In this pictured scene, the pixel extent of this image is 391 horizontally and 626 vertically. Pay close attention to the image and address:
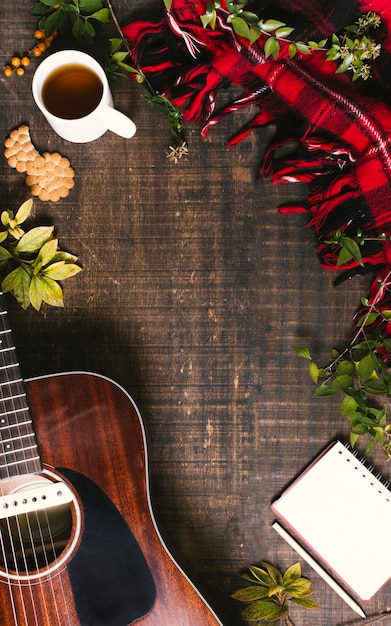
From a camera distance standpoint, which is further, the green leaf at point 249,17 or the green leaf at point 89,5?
the green leaf at point 89,5

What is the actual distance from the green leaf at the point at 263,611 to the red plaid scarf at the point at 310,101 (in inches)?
18.0

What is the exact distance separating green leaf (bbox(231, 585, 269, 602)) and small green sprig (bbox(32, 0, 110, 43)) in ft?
3.07

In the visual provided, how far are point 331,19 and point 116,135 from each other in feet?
1.24

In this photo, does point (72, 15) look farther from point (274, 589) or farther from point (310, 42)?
point (274, 589)

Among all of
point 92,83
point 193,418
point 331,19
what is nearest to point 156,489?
point 193,418

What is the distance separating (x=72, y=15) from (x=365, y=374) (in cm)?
74

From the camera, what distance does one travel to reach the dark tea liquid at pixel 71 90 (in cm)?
86

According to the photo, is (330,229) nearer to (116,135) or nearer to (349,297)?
(349,297)

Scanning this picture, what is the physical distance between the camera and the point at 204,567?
3.11ft

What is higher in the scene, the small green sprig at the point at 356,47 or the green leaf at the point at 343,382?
the small green sprig at the point at 356,47

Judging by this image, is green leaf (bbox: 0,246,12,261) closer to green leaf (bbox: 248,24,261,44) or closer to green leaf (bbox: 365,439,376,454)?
green leaf (bbox: 248,24,261,44)

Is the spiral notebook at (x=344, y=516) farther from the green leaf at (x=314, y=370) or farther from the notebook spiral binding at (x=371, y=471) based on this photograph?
the green leaf at (x=314, y=370)

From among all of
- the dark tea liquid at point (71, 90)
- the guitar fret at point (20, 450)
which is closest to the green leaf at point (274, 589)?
the guitar fret at point (20, 450)

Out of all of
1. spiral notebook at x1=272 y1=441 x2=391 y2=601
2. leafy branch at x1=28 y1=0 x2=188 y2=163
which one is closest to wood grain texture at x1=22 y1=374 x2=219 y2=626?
spiral notebook at x1=272 y1=441 x2=391 y2=601
